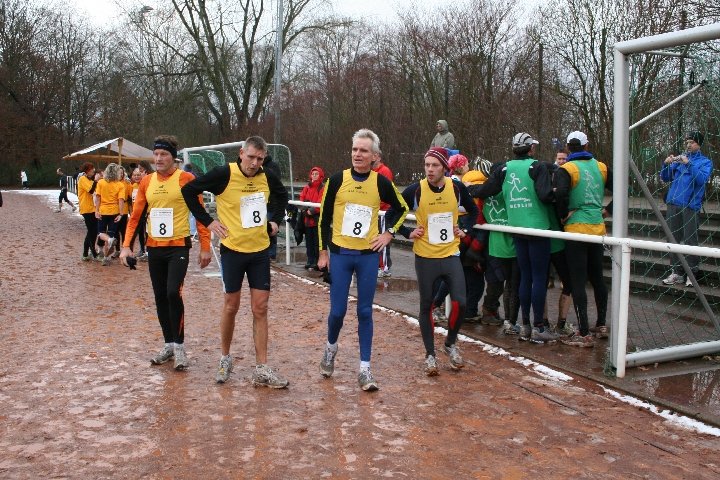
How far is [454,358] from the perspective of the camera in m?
6.75

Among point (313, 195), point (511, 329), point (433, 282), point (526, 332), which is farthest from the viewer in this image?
point (313, 195)

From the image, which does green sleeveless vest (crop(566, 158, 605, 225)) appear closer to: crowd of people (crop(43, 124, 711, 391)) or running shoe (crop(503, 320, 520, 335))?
crowd of people (crop(43, 124, 711, 391))

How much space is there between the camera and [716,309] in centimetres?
819

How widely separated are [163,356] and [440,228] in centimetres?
274

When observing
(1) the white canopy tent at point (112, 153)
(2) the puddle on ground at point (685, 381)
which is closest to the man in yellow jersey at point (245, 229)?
(2) the puddle on ground at point (685, 381)

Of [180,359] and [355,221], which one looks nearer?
[355,221]

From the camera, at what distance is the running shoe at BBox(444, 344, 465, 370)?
Answer: 6.73 metres

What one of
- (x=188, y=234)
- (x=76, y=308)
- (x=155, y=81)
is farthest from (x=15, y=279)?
(x=155, y=81)

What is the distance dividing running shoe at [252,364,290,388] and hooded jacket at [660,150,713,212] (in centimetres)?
463

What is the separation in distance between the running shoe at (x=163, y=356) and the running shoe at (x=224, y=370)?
0.77 meters

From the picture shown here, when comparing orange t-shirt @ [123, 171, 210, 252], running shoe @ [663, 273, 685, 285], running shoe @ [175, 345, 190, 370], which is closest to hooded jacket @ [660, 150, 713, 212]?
running shoe @ [663, 273, 685, 285]

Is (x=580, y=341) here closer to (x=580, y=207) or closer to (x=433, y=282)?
(x=580, y=207)

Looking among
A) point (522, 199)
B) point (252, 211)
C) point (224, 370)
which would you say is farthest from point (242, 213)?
point (522, 199)

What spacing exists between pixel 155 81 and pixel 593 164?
4450 cm
